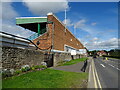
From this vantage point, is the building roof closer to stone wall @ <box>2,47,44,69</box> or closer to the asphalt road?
stone wall @ <box>2,47,44,69</box>

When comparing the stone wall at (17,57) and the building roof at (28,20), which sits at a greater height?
the building roof at (28,20)

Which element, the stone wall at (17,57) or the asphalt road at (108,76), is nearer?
the asphalt road at (108,76)

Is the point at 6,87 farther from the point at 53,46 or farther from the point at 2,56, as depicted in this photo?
the point at 53,46

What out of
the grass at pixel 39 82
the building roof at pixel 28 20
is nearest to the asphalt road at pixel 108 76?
the grass at pixel 39 82

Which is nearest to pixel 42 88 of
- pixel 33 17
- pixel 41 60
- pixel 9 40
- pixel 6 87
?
pixel 6 87

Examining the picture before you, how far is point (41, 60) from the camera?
1480 centimetres

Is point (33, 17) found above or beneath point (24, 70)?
above

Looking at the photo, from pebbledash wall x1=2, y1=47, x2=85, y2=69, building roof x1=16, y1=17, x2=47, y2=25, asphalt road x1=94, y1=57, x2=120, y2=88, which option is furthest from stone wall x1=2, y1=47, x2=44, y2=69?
building roof x1=16, y1=17, x2=47, y2=25

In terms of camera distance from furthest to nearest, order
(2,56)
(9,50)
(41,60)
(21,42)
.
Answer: (41,60)
(21,42)
(9,50)
(2,56)

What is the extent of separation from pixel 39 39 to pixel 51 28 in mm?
3133

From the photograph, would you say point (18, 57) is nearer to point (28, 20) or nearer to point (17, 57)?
point (17, 57)

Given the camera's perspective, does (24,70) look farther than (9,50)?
Yes

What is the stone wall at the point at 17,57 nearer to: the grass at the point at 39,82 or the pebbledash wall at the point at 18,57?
the pebbledash wall at the point at 18,57

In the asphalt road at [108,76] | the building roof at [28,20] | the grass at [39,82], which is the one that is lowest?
the asphalt road at [108,76]
